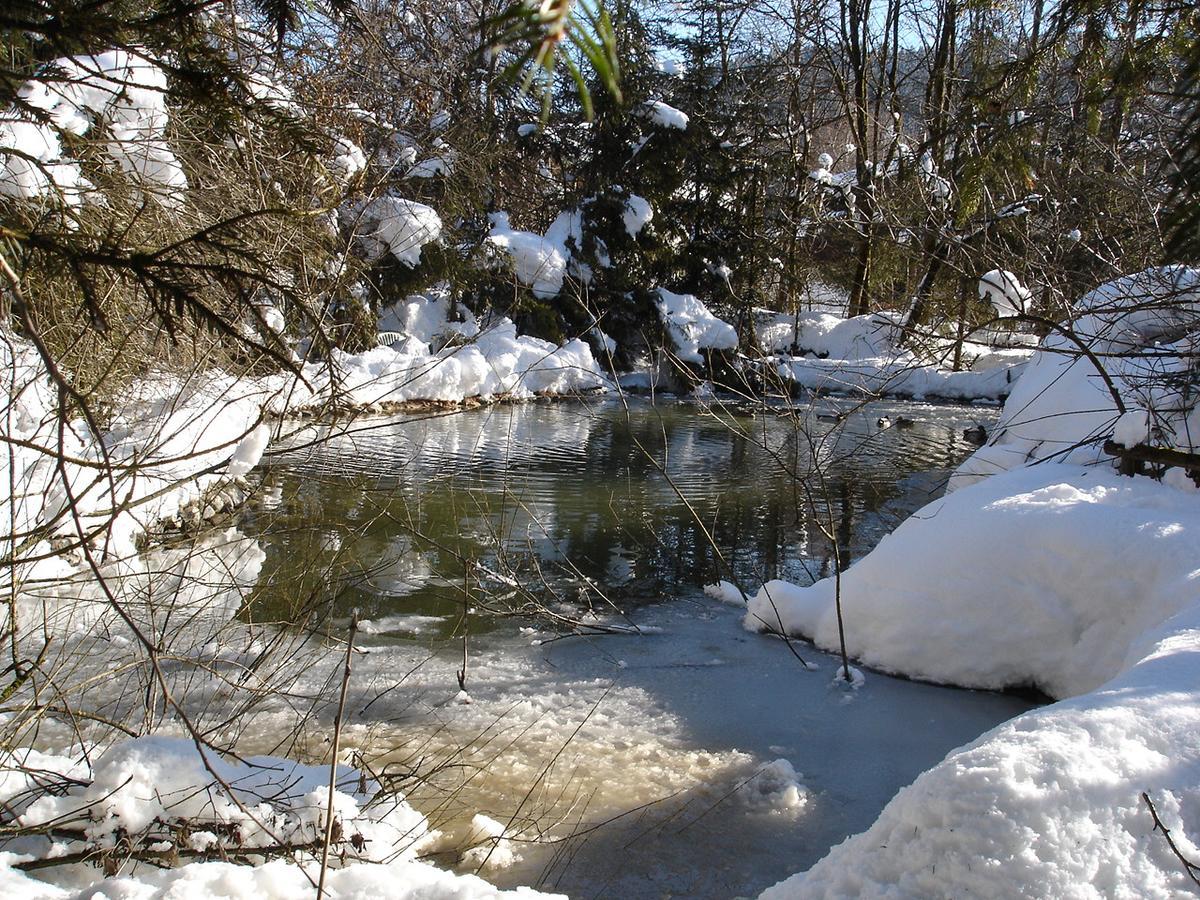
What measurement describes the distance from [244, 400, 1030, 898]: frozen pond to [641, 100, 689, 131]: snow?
11.2 meters

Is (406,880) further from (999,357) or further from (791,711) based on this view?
(999,357)

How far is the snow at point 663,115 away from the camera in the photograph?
1922 cm

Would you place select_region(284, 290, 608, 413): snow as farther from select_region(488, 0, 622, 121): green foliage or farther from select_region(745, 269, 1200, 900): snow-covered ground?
select_region(488, 0, 622, 121): green foliage

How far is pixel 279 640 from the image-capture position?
398 cm

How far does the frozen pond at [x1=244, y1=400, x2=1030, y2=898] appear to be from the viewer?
12.2 ft

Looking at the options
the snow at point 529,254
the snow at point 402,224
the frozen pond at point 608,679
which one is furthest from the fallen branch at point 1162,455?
the snow at point 529,254

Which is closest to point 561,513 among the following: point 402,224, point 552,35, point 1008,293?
point 1008,293

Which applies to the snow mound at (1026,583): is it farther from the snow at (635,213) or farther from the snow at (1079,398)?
the snow at (635,213)

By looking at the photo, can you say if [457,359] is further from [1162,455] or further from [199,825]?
[1162,455]

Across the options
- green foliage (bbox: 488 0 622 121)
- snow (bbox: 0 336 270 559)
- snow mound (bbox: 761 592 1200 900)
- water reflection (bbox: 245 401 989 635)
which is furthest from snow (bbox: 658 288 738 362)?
green foliage (bbox: 488 0 622 121)

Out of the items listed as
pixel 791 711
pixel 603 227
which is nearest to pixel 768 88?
pixel 603 227

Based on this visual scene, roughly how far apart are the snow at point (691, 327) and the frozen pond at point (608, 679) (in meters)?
9.28

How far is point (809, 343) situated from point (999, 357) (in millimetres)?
5556

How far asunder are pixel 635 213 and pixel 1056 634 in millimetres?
15711
